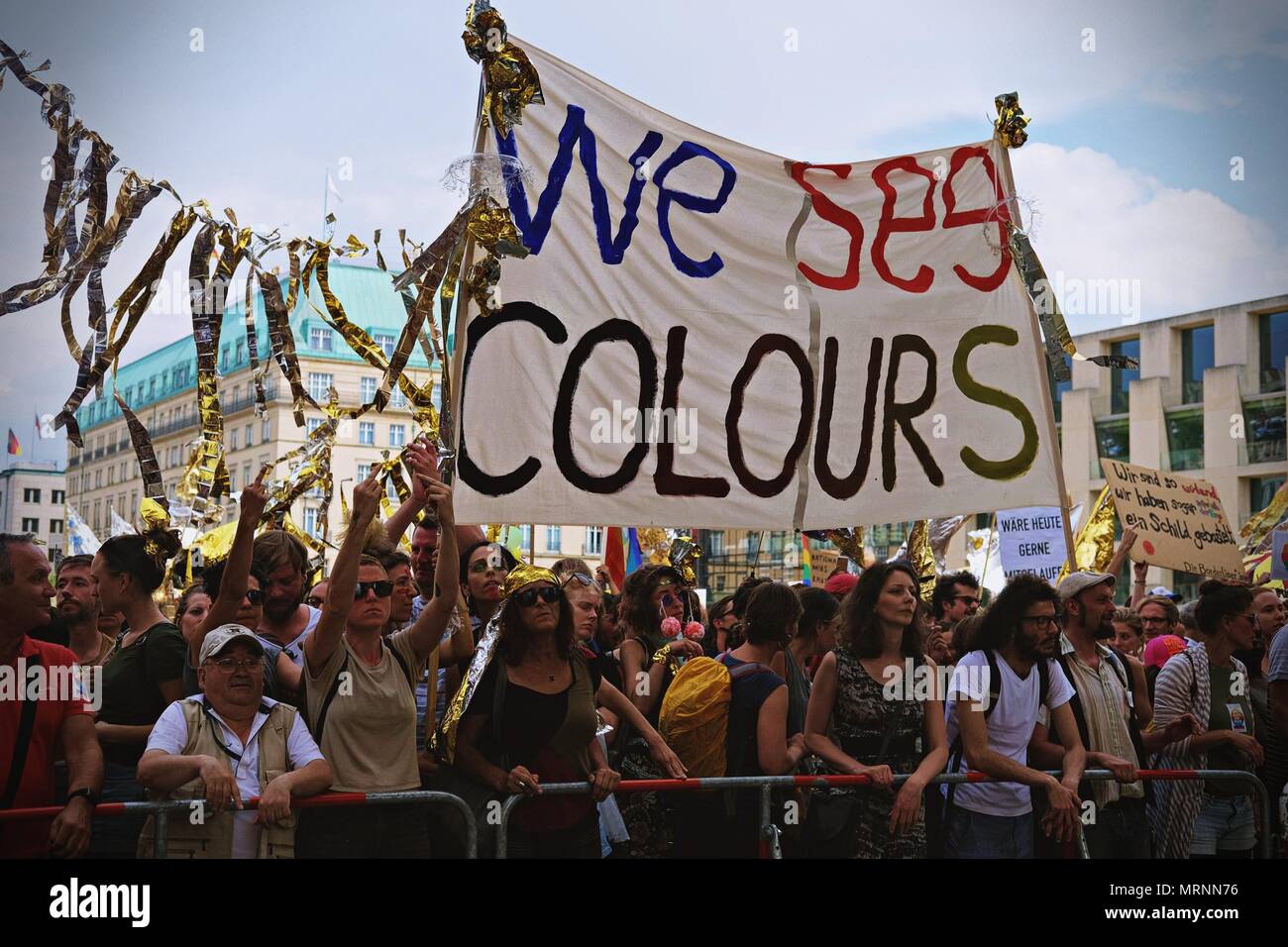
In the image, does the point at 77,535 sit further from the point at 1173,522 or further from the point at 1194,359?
the point at 1194,359

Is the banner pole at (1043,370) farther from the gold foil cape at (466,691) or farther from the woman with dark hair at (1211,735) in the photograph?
the gold foil cape at (466,691)

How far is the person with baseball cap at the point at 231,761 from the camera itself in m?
4.45

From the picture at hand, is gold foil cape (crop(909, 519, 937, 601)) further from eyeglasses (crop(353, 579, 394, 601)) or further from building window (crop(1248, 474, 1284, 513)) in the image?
building window (crop(1248, 474, 1284, 513))

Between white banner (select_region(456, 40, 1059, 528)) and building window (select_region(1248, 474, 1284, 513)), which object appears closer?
white banner (select_region(456, 40, 1059, 528))

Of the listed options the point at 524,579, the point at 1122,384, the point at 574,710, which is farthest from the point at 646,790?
the point at 1122,384

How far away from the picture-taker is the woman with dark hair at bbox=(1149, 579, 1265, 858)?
257 inches

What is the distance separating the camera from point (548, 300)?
19.9 feet

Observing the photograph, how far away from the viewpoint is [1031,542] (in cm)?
1162

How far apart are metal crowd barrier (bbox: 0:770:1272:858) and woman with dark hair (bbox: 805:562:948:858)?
86 millimetres

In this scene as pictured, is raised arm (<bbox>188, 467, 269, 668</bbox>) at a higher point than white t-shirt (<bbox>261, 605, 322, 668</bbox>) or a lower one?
higher

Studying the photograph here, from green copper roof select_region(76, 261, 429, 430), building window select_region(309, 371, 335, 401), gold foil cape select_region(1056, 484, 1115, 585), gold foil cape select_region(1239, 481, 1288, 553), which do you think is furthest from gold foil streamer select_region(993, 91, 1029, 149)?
building window select_region(309, 371, 335, 401)

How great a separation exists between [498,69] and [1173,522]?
7436 millimetres

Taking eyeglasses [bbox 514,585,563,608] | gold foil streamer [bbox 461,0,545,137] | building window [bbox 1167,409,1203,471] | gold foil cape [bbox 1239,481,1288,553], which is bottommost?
eyeglasses [bbox 514,585,563,608]
